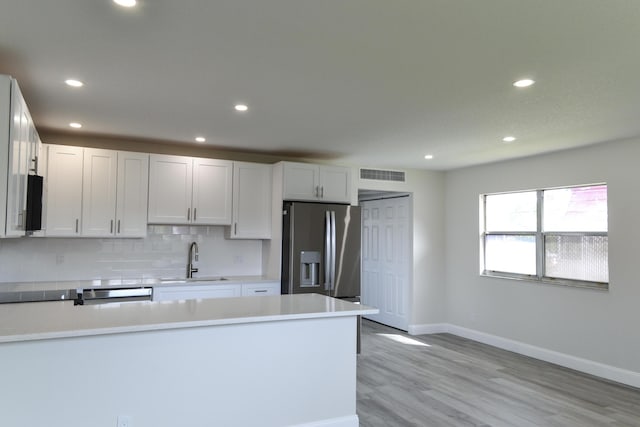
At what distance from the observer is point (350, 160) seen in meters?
5.95

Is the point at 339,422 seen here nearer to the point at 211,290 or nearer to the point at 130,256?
the point at 211,290

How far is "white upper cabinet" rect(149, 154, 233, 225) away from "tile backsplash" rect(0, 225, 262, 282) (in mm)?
346

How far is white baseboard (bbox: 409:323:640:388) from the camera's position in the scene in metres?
4.42

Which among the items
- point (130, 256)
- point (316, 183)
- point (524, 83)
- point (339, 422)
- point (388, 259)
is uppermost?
point (524, 83)

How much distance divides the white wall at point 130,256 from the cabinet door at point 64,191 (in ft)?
1.19

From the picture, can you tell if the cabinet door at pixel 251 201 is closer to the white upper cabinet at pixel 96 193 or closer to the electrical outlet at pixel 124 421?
the white upper cabinet at pixel 96 193

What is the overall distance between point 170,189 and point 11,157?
2325mm

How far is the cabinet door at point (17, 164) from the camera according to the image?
8.40 ft

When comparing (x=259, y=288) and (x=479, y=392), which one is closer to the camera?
(x=479, y=392)

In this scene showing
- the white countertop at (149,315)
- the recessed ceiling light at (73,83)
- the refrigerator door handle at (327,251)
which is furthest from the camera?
the refrigerator door handle at (327,251)

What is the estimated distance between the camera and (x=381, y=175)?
644 centimetres

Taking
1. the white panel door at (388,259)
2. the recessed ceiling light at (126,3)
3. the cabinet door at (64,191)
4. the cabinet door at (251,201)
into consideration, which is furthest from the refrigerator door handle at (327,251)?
the recessed ceiling light at (126,3)

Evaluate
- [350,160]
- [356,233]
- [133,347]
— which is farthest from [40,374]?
[350,160]

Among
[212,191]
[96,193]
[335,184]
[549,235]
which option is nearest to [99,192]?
[96,193]
